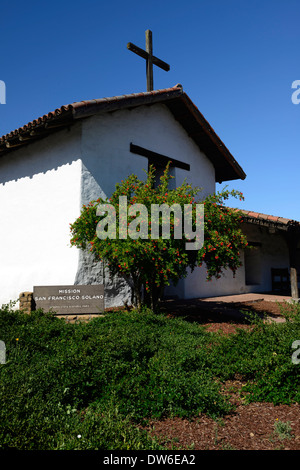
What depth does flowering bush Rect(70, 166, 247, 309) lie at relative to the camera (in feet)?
22.5

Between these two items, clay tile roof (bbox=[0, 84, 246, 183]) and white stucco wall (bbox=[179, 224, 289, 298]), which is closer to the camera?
clay tile roof (bbox=[0, 84, 246, 183])

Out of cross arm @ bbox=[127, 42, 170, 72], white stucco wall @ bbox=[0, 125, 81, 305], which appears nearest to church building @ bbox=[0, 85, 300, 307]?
white stucco wall @ bbox=[0, 125, 81, 305]

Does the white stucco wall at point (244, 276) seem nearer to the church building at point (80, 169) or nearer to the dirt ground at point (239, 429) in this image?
the church building at point (80, 169)

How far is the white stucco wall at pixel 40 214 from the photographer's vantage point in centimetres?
873

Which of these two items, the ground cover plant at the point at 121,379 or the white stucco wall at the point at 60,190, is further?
the white stucco wall at the point at 60,190

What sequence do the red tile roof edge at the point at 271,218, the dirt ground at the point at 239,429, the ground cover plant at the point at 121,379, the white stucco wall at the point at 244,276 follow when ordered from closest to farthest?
the ground cover plant at the point at 121,379 < the dirt ground at the point at 239,429 < the red tile roof edge at the point at 271,218 < the white stucco wall at the point at 244,276

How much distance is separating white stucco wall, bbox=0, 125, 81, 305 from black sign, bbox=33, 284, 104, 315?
0.73m

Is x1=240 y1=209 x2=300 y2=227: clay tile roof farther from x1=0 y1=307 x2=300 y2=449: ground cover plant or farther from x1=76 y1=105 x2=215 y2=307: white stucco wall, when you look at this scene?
x1=0 y1=307 x2=300 y2=449: ground cover plant

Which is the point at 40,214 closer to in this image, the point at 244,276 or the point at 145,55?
the point at 145,55

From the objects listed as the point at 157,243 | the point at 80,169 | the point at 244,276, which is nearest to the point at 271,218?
the point at 244,276

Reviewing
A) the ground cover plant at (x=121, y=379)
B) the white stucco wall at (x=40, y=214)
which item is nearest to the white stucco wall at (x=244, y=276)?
the white stucco wall at (x=40, y=214)

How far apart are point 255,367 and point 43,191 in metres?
7.37

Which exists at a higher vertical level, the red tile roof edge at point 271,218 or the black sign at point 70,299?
the red tile roof edge at point 271,218

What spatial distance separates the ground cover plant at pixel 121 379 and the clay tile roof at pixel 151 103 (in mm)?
5102
